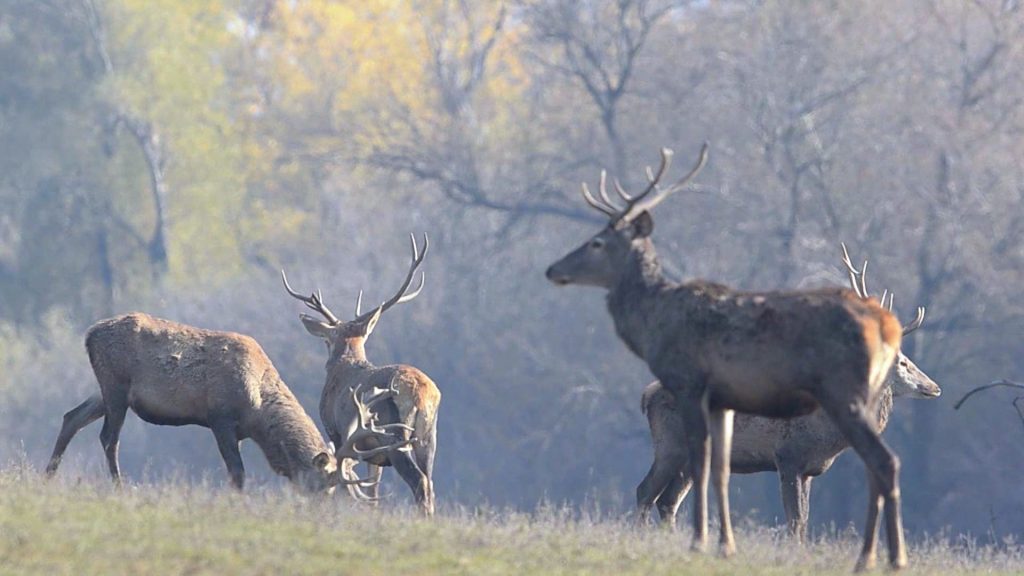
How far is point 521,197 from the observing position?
4262cm

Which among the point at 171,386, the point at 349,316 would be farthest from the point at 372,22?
the point at 171,386

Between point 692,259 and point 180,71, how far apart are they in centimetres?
2026

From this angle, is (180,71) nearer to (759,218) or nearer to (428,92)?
(428,92)

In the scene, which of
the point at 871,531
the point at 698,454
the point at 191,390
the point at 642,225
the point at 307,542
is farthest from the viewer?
the point at 191,390

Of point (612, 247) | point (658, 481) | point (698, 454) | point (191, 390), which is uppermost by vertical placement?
point (612, 247)

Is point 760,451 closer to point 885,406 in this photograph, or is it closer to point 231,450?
point 885,406

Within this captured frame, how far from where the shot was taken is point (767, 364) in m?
12.2

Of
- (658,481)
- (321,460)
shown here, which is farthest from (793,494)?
(321,460)

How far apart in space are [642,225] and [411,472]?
12.3 ft

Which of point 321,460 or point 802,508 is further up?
point 321,460

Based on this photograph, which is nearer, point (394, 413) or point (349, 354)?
point (394, 413)

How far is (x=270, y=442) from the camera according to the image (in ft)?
51.4

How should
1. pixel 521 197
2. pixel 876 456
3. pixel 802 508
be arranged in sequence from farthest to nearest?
pixel 521 197 → pixel 802 508 → pixel 876 456

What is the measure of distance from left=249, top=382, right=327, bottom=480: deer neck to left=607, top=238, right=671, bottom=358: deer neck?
3.10 m
